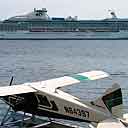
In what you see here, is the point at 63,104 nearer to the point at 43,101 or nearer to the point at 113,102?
the point at 43,101

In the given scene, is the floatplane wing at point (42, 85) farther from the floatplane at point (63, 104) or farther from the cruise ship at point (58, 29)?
the cruise ship at point (58, 29)

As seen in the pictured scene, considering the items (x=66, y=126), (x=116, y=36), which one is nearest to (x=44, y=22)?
(x=116, y=36)

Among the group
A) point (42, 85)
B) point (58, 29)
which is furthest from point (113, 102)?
point (58, 29)

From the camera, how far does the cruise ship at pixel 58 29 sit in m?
113

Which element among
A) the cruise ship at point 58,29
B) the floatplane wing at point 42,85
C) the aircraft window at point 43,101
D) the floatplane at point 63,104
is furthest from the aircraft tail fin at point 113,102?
the cruise ship at point 58,29

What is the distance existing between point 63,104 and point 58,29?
99.5m

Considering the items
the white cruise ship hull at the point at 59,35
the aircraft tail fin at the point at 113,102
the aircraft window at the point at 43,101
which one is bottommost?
the white cruise ship hull at the point at 59,35

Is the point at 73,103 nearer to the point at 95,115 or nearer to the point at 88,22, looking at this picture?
the point at 95,115

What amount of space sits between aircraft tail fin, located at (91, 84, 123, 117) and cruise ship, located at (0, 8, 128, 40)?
3845 inches

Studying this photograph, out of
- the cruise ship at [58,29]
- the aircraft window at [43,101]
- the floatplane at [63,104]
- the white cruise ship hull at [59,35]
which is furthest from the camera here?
the cruise ship at [58,29]

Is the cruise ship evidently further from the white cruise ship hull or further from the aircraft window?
the aircraft window

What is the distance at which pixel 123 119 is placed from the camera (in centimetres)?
1316

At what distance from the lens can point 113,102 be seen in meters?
Answer: 13.4

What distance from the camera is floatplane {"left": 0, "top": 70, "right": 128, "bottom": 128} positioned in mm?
13246
